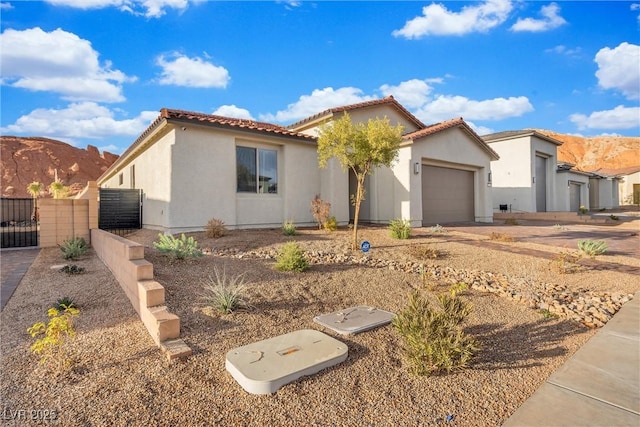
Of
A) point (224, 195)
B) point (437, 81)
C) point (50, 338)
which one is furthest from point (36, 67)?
point (437, 81)

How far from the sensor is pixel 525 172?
2216 centimetres

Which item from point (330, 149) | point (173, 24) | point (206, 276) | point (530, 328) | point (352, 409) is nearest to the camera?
point (352, 409)

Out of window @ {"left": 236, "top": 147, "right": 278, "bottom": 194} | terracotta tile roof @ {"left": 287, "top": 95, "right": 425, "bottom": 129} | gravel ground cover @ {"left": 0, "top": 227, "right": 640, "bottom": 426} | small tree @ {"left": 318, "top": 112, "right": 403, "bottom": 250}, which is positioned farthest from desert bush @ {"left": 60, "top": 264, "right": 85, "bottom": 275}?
terracotta tile roof @ {"left": 287, "top": 95, "right": 425, "bottom": 129}

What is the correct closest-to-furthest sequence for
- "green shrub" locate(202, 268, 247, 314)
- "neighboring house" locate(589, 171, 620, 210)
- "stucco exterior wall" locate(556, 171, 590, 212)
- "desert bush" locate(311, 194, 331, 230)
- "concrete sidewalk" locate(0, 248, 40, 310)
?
1. "green shrub" locate(202, 268, 247, 314)
2. "concrete sidewalk" locate(0, 248, 40, 310)
3. "desert bush" locate(311, 194, 331, 230)
4. "stucco exterior wall" locate(556, 171, 590, 212)
5. "neighboring house" locate(589, 171, 620, 210)

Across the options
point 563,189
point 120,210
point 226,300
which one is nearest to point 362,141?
point 226,300

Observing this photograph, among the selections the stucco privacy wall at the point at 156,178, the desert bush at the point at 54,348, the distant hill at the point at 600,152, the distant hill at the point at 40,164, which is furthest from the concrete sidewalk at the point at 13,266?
the distant hill at the point at 600,152

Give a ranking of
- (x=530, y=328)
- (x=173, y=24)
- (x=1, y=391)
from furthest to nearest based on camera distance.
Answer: (x=173, y=24) → (x=530, y=328) → (x=1, y=391)

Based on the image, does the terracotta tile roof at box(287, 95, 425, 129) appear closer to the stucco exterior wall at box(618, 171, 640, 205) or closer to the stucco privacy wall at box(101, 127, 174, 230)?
the stucco privacy wall at box(101, 127, 174, 230)

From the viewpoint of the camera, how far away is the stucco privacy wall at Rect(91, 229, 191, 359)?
332cm

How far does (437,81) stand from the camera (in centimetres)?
1501

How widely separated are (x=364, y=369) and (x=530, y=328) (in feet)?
8.53

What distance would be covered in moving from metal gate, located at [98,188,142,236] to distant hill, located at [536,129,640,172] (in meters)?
77.4

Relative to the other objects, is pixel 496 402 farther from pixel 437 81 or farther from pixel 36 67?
pixel 36 67

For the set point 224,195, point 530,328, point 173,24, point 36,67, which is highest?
point 36,67
